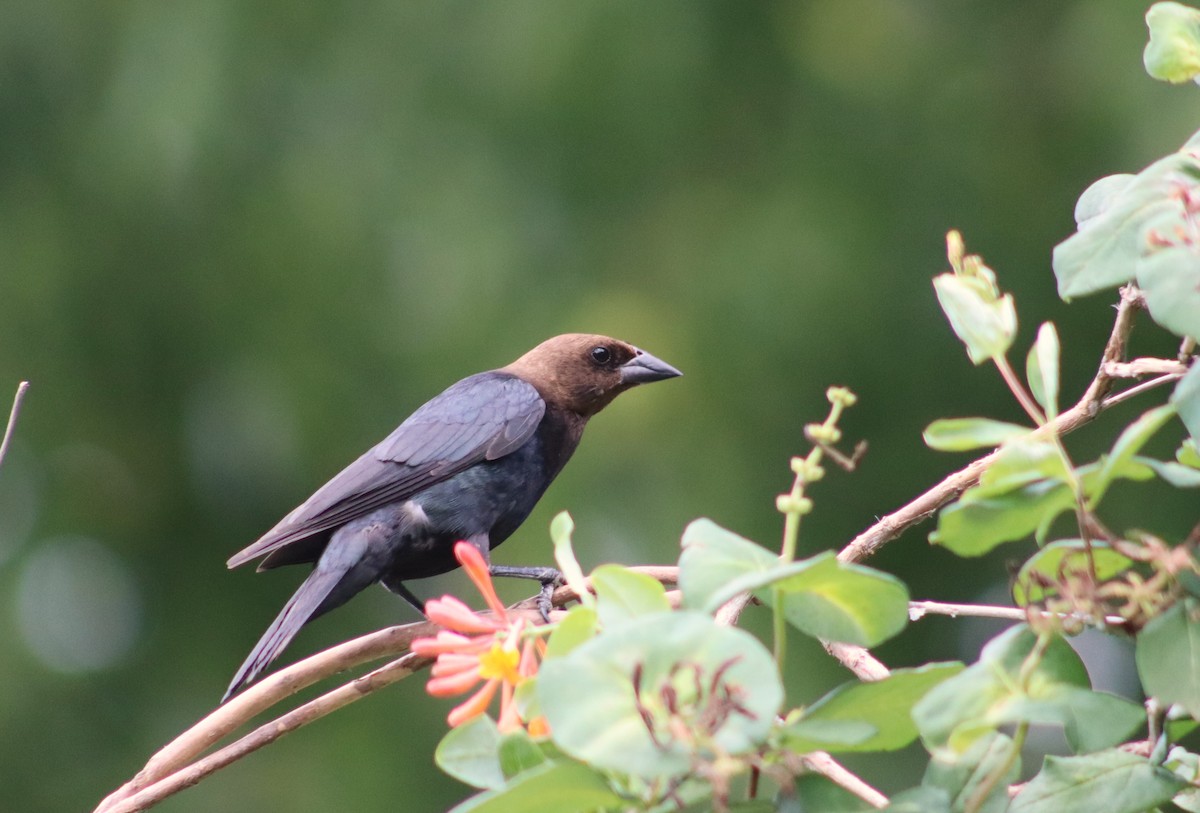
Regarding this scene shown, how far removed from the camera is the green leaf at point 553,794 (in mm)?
1018

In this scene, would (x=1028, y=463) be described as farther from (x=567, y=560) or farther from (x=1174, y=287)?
(x=567, y=560)

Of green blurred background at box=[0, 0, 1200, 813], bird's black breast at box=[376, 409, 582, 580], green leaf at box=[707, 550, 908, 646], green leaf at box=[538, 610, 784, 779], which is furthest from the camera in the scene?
green blurred background at box=[0, 0, 1200, 813]

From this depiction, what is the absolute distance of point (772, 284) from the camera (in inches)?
275

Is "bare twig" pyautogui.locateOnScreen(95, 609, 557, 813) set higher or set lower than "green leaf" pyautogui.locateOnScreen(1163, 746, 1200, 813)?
lower

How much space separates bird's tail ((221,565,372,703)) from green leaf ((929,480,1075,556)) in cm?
213

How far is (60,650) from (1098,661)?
5.53 meters

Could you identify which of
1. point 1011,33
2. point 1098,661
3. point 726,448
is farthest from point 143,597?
point 1011,33

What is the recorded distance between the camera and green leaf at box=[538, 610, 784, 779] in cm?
93

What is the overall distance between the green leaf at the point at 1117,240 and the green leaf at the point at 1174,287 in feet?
0.36

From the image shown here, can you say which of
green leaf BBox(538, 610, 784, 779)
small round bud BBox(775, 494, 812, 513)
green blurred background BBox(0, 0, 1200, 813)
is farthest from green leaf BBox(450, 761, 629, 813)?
green blurred background BBox(0, 0, 1200, 813)

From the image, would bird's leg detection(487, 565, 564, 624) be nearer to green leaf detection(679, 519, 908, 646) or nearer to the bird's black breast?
the bird's black breast

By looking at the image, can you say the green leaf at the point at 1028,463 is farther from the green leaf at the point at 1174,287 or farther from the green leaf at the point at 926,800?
the green leaf at the point at 926,800

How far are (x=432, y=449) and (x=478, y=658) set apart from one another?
9.28 ft

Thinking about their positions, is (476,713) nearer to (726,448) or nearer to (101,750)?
(726,448)
